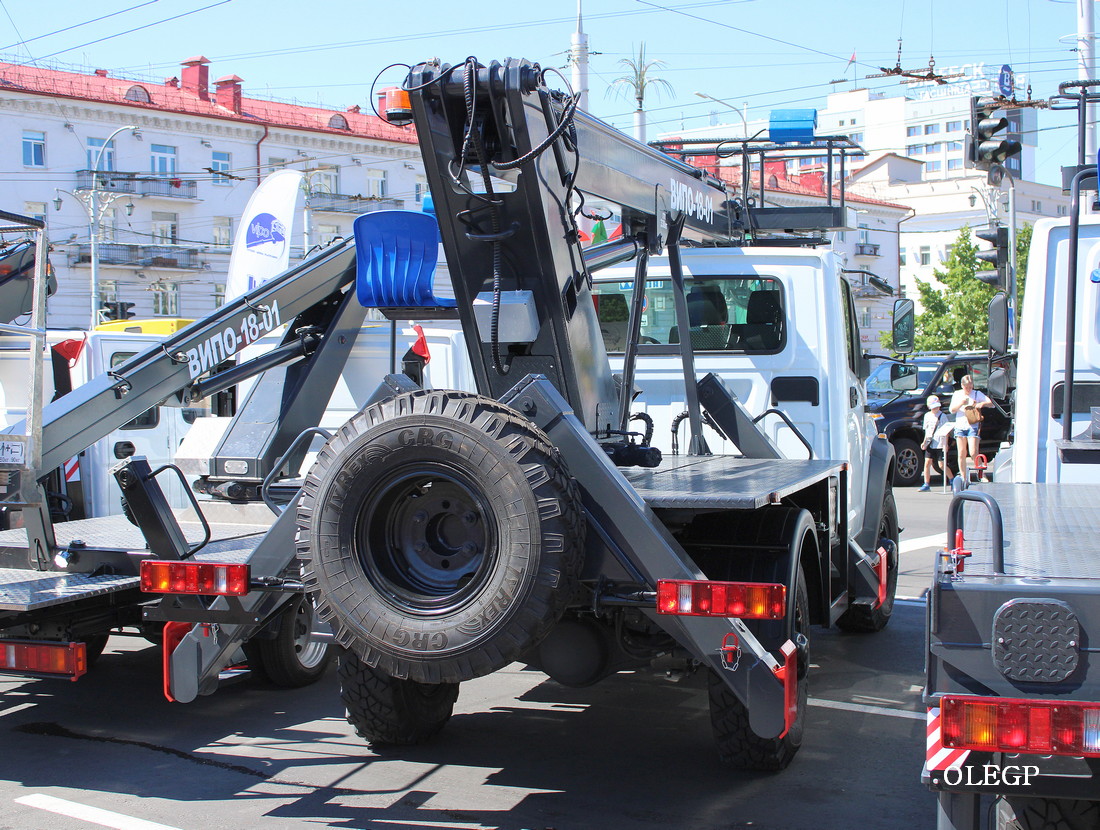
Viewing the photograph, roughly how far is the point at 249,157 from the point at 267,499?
48.6 meters

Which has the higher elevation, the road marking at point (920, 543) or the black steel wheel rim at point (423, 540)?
the black steel wheel rim at point (423, 540)

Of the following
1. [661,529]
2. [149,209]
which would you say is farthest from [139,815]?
[149,209]

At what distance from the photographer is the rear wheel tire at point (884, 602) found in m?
7.99

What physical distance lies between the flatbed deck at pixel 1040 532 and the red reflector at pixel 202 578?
2708mm

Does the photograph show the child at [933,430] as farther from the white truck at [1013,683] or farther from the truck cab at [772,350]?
the white truck at [1013,683]

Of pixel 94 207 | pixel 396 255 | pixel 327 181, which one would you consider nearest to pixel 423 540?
pixel 396 255

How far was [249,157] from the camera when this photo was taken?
50.9 metres

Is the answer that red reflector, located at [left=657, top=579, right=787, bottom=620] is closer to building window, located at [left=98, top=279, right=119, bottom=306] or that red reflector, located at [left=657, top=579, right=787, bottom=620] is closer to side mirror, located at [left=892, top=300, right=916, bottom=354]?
side mirror, located at [left=892, top=300, right=916, bottom=354]

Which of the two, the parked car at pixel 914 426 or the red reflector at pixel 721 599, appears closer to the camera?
the red reflector at pixel 721 599

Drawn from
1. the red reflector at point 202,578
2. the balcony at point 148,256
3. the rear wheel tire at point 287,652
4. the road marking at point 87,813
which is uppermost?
the balcony at point 148,256

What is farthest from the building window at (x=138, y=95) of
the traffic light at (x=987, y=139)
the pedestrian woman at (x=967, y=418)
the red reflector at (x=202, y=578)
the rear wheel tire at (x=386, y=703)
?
the red reflector at (x=202, y=578)

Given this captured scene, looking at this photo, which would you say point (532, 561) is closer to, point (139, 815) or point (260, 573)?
point (260, 573)

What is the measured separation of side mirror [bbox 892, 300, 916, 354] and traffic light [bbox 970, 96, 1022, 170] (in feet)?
9.82

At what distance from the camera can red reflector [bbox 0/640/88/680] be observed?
5102mm
